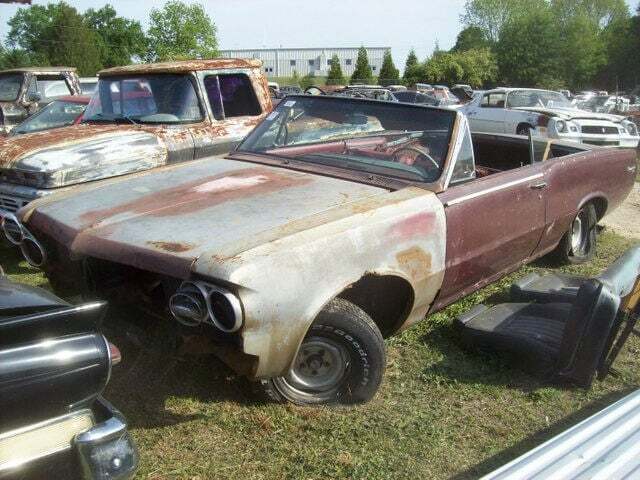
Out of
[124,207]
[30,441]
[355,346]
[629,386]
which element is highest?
[124,207]

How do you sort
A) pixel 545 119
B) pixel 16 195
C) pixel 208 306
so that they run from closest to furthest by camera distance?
pixel 208 306 < pixel 16 195 < pixel 545 119

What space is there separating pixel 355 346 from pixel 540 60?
5449 centimetres

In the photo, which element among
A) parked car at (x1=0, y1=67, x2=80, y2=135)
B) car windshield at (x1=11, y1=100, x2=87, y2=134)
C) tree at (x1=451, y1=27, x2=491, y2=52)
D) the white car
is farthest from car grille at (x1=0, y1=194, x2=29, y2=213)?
tree at (x1=451, y1=27, x2=491, y2=52)

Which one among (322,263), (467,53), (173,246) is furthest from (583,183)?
(467,53)

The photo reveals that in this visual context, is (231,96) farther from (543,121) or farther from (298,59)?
(298,59)

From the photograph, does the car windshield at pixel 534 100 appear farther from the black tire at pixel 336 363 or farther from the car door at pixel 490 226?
the black tire at pixel 336 363

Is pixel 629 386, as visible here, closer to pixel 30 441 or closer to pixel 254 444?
pixel 254 444

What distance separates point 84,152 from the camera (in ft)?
16.6

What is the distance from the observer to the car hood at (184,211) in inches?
102

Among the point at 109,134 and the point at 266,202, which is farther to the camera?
the point at 109,134

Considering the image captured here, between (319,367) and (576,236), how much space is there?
10.2 feet

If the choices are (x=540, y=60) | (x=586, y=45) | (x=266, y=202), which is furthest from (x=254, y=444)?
(x=586, y=45)

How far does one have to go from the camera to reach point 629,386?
3.31 meters

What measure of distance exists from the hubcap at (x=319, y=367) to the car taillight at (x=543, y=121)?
9.99 meters
